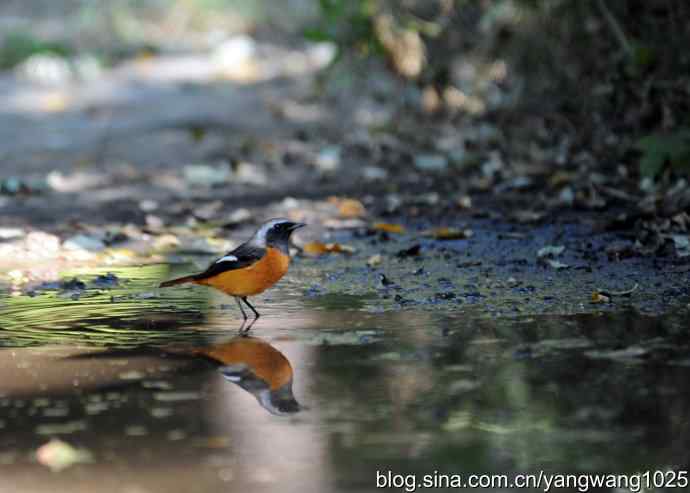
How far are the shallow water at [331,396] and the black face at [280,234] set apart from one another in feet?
1.04

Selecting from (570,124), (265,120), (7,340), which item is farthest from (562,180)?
(7,340)

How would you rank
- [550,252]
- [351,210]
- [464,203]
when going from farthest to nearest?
[351,210], [464,203], [550,252]

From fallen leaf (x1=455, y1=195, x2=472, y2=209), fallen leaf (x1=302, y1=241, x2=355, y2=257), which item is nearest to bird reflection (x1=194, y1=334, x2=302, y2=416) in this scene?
fallen leaf (x1=302, y1=241, x2=355, y2=257)

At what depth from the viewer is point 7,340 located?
4.58m

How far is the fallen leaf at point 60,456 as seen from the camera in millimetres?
3094

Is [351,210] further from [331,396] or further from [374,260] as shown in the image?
[331,396]

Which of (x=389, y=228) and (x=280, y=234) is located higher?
(x=280, y=234)

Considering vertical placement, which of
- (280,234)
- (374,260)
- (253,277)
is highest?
(280,234)

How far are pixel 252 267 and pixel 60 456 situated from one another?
1.86 metres

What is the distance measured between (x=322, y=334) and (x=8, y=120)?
695 centimetres

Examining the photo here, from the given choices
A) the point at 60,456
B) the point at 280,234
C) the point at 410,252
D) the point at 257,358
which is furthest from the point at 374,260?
the point at 60,456

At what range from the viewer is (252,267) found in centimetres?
489

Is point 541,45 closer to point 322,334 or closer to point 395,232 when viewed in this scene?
point 395,232

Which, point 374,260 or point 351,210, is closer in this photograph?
point 374,260
